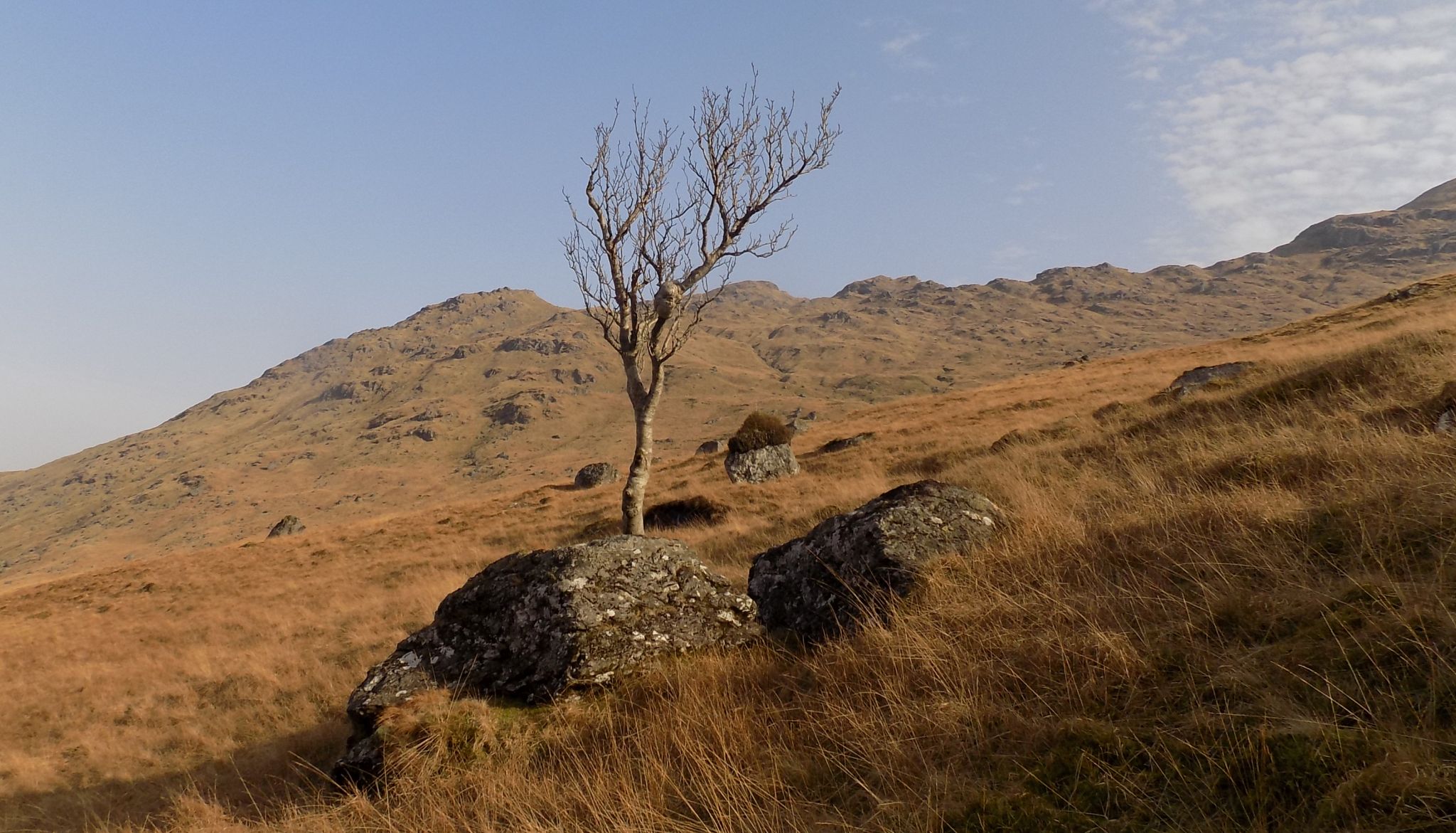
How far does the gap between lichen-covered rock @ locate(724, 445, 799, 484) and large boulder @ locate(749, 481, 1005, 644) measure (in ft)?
57.4

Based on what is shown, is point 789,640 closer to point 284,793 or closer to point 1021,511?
point 1021,511

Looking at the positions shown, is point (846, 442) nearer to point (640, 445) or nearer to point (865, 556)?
point (640, 445)

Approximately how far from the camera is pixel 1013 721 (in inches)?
130

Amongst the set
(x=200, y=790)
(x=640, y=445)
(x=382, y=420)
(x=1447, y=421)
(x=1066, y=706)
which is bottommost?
(x=200, y=790)

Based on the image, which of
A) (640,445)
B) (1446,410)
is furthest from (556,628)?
(640,445)

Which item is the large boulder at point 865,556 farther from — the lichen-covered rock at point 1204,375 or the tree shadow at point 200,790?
the lichen-covered rock at point 1204,375

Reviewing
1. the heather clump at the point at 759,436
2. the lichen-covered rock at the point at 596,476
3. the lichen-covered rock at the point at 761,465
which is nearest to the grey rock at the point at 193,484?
the lichen-covered rock at the point at 596,476

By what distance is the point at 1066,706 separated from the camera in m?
3.34

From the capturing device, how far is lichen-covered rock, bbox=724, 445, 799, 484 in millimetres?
25219

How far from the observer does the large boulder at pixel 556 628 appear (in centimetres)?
583

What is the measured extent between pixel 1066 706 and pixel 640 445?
515 inches

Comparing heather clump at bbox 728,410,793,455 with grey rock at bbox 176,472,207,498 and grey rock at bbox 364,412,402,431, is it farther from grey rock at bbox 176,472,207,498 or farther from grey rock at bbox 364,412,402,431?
grey rock at bbox 364,412,402,431

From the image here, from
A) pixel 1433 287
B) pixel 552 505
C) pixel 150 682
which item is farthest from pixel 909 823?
pixel 1433 287

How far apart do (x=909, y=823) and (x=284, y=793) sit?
681 centimetres
